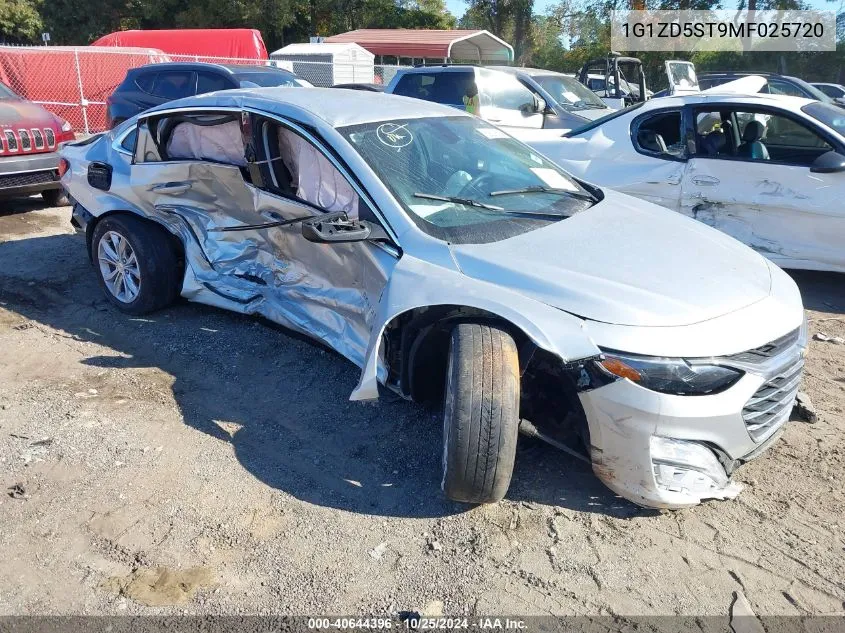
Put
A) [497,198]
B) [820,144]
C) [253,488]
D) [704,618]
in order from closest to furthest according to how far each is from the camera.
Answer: [704,618]
[253,488]
[497,198]
[820,144]

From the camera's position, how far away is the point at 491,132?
4527 mm

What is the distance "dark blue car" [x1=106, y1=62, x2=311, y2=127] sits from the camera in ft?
34.3

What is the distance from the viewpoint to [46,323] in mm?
5219

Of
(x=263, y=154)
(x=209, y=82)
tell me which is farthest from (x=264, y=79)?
(x=263, y=154)

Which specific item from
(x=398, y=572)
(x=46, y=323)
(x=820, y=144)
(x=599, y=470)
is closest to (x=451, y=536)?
(x=398, y=572)

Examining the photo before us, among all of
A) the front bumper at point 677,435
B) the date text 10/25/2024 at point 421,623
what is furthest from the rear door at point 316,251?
the date text 10/25/2024 at point 421,623

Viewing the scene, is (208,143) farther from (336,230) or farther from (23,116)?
(23,116)

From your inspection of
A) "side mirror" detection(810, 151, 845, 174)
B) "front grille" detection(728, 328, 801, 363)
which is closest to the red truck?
"side mirror" detection(810, 151, 845, 174)

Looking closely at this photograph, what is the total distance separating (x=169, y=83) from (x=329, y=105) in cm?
758

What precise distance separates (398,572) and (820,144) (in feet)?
17.5

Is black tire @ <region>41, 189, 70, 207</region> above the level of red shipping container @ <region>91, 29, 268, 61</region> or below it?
below

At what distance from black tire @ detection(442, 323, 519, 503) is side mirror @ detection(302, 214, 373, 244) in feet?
2.54

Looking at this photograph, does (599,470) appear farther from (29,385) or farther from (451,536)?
(29,385)

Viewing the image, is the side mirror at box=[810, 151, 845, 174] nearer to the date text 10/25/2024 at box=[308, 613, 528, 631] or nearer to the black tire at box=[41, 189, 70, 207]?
the date text 10/25/2024 at box=[308, 613, 528, 631]
